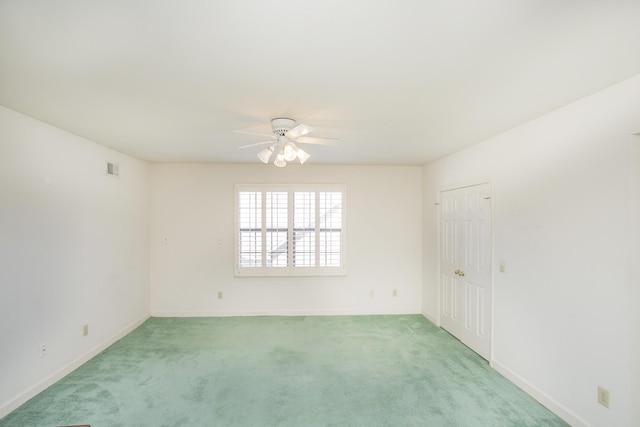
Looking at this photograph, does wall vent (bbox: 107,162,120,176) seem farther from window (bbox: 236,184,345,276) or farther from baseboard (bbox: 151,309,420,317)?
baseboard (bbox: 151,309,420,317)

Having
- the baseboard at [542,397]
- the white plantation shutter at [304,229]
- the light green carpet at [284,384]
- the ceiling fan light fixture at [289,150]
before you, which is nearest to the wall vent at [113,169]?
the light green carpet at [284,384]

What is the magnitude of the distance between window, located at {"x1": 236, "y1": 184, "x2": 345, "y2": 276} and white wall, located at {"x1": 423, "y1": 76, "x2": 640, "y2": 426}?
2.40 m

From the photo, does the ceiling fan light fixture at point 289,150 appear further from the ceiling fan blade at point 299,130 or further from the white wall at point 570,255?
the white wall at point 570,255

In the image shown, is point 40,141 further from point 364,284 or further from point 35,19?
point 364,284

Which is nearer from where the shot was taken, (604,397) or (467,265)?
(604,397)

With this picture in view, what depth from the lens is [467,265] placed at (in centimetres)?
365

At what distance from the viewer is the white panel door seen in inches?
130

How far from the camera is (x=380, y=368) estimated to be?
10.2 feet

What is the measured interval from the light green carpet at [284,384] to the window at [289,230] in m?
1.08

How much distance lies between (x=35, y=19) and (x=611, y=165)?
3.31 metres

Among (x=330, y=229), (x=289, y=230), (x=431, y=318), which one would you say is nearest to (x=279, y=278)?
(x=289, y=230)

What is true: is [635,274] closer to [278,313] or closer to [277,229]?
[277,229]

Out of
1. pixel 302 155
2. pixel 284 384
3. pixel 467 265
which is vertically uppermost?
pixel 302 155

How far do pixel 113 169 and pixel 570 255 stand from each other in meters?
4.85
